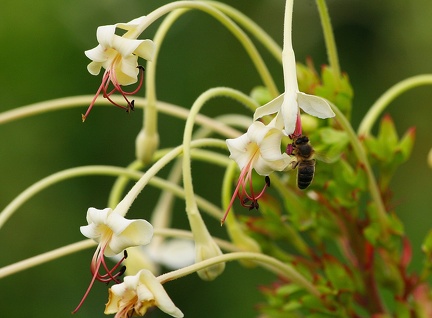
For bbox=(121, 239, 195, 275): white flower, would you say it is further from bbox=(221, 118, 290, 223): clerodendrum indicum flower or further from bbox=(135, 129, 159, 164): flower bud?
bbox=(221, 118, 290, 223): clerodendrum indicum flower

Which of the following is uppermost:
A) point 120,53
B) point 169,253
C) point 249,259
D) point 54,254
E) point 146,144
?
point 120,53

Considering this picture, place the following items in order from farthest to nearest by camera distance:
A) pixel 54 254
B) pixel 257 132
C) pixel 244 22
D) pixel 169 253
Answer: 1. pixel 169 253
2. pixel 244 22
3. pixel 54 254
4. pixel 257 132

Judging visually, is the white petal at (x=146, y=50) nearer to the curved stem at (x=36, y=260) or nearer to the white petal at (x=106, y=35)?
the white petal at (x=106, y=35)

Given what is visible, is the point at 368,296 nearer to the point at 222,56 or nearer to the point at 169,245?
the point at 169,245

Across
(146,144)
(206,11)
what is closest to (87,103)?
(146,144)

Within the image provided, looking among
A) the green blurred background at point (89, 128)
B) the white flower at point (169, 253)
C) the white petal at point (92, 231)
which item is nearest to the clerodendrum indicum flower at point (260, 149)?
the white petal at point (92, 231)

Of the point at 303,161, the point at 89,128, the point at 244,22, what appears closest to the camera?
the point at 303,161

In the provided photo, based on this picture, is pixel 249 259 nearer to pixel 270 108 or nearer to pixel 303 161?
pixel 303 161

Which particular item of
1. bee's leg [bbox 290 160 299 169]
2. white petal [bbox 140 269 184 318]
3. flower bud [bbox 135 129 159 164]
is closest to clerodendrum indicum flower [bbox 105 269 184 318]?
white petal [bbox 140 269 184 318]
